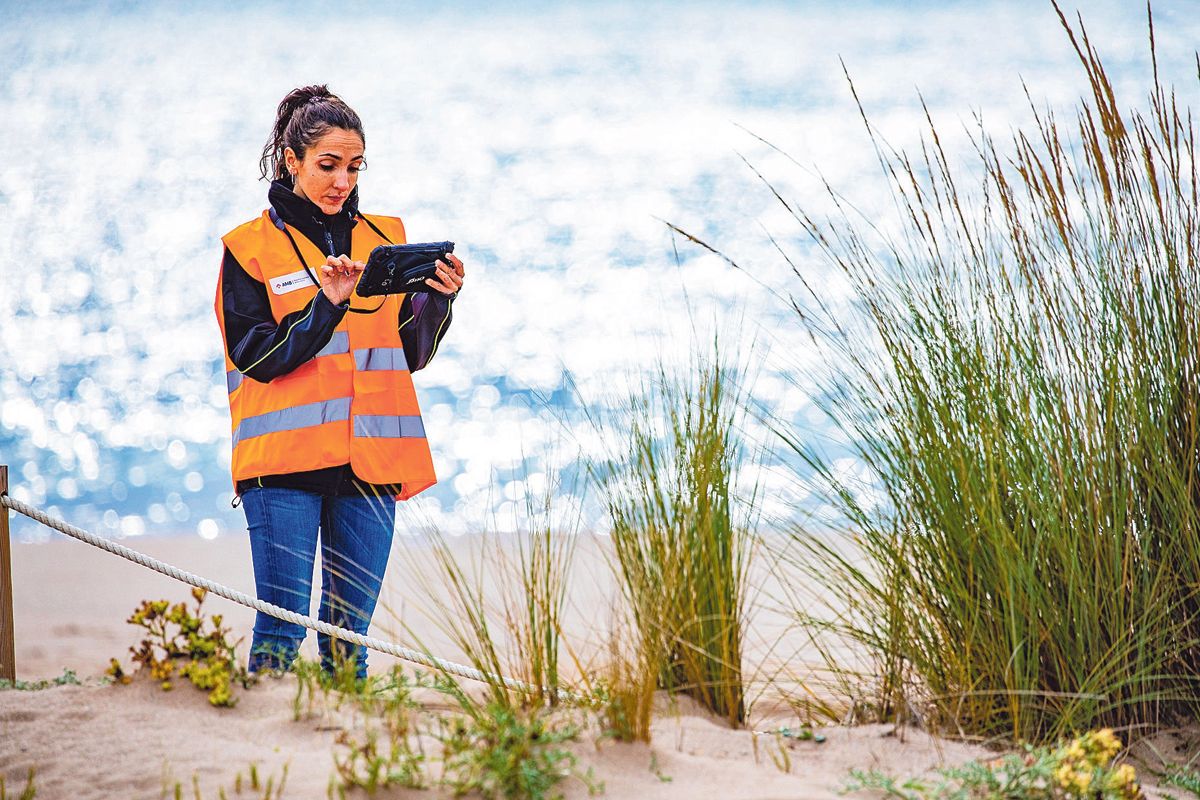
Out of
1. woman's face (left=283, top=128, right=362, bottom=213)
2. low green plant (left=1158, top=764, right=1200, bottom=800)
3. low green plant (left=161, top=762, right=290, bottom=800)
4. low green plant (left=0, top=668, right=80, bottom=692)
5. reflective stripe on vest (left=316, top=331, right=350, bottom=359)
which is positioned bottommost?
low green plant (left=1158, top=764, right=1200, bottom=800)

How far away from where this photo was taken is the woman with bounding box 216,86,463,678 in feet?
8.29

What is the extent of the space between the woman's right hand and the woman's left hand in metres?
0.19

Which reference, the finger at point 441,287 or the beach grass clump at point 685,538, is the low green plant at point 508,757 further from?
the finger at point 441,287

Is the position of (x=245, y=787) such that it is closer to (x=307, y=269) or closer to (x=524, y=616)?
(x=524, y=616)

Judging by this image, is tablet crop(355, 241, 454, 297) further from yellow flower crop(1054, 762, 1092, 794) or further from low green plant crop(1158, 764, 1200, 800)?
low green plant crop(1158, 764, 1200, 800)

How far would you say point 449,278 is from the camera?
268 cm

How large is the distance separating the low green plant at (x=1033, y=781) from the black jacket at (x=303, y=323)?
1376 mm

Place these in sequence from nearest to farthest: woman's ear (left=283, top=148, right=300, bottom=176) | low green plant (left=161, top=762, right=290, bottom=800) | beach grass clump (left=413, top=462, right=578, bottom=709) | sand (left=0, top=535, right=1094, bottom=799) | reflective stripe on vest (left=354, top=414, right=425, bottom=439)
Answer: low green plant (left=161, top=762, right=290, bottom=800)
sand (left=0, top=535, right=1094, bottom=799)
beach grass clump (left=413, top=462, right=578, bottom=709)
reflective stripe on vest (left=354, top=414, right=425, bottom=439)
woman's ear (left=283, top=148, right=300, bottom=176)

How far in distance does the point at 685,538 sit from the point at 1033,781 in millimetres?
725

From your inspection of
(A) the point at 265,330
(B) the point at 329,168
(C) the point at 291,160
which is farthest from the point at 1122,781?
(C) the point at 291,160

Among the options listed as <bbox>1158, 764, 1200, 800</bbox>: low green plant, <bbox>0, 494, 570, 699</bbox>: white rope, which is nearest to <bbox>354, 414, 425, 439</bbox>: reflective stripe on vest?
<bbox>0, 494, 570, 699</bbox>: white rope

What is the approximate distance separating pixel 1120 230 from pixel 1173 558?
748 millimetres

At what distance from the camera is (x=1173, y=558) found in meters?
2.26

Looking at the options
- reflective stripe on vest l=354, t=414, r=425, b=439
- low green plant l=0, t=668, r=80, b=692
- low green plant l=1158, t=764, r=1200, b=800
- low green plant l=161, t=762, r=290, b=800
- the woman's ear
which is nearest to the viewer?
low green plant l=161, t=762, r=290, b=800
